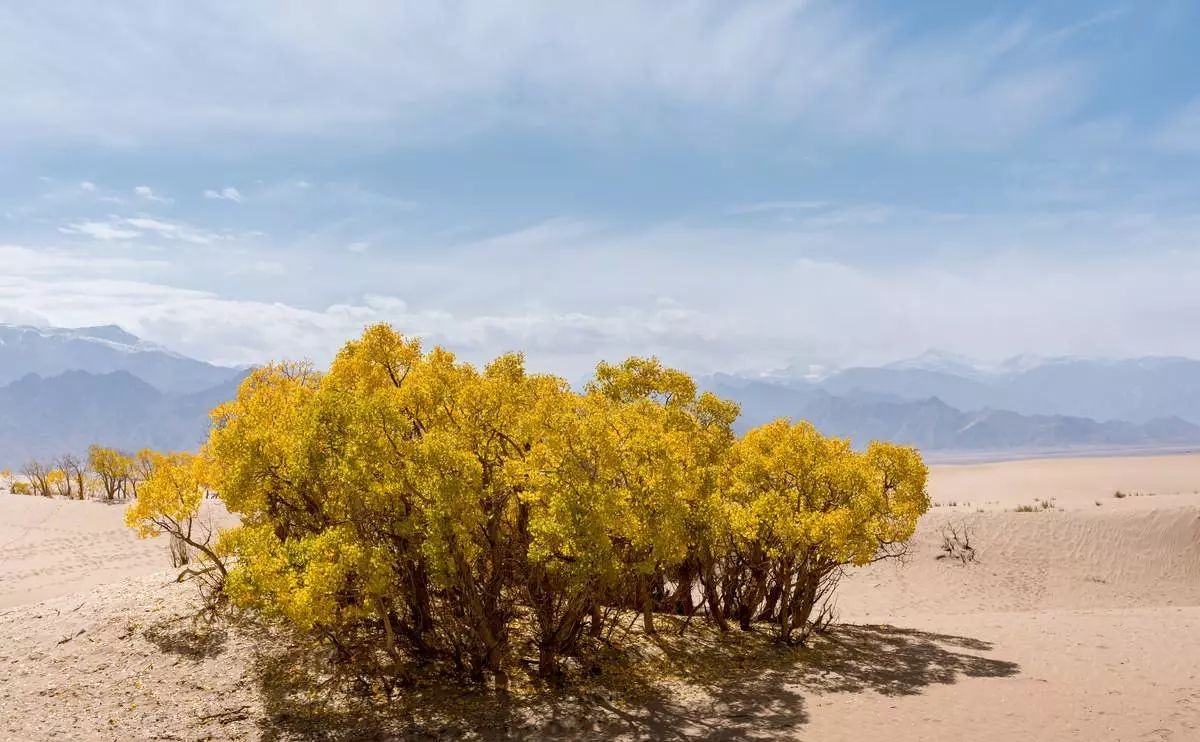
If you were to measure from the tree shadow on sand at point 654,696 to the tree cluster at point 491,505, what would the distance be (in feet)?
2.98

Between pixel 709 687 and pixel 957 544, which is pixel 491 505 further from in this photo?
pixel 957 544

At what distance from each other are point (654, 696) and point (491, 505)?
5.79m

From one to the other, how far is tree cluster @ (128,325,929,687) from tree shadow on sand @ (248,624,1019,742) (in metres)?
0.91

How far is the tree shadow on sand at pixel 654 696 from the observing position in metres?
14.6

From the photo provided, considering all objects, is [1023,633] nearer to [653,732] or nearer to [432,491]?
[653,732]

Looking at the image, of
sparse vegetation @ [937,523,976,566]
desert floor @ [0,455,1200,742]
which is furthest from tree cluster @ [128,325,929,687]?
sparse vegetation @ [937,523,976,566]

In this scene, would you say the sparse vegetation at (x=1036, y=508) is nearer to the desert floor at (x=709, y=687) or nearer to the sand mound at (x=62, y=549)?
the desert floor at (x=709, y=687)

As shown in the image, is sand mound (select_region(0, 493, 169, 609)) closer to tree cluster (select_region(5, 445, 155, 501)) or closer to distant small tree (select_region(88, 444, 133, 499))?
distant small tree (select_region(88, 444, 133, 499))

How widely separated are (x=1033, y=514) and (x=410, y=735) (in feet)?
127

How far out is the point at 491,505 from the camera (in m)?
15.8

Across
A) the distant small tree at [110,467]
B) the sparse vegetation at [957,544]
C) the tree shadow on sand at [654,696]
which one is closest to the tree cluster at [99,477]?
the distant small tree at [110,467]

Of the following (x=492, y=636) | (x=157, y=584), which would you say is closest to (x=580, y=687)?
(x=492, y=636)

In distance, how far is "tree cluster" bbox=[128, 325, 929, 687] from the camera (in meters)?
13.7

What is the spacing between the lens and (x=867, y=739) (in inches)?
559
